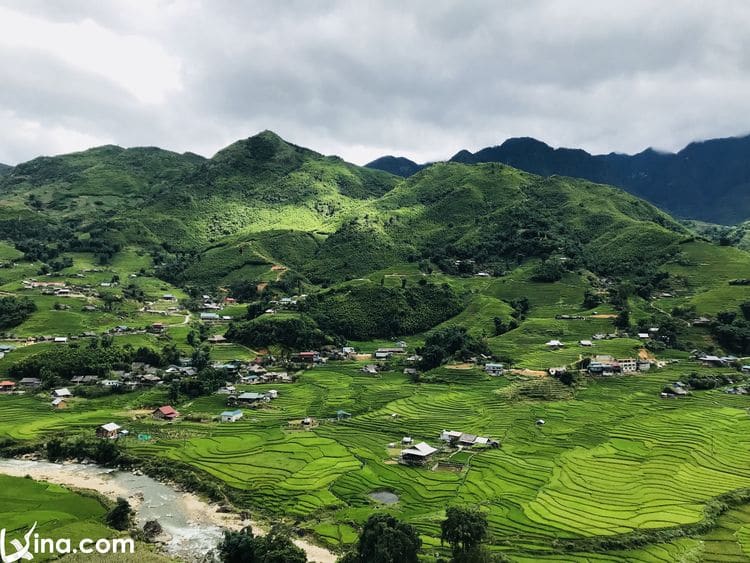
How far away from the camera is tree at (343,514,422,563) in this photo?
106ft

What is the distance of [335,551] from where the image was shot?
39531 millimetres

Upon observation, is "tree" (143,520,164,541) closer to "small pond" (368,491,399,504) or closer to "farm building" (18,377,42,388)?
"small pond" (368,491,399,504)

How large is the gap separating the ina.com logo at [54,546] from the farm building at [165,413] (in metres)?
29.8

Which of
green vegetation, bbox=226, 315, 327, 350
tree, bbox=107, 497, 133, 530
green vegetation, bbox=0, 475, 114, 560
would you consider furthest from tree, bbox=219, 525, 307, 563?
green vegetation, bbox=226, 315, 327, 350

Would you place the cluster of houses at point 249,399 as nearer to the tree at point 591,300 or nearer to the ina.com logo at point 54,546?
the ina.com logo at point 54,546

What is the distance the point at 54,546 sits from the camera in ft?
127

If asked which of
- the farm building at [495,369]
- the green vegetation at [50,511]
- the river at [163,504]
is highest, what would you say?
the farm building at [495,369]

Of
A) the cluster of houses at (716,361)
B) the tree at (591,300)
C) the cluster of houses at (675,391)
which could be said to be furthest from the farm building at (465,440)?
the tree at (591,300)

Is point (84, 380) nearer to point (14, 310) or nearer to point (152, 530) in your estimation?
point (14, 310)

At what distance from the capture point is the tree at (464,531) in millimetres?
33875

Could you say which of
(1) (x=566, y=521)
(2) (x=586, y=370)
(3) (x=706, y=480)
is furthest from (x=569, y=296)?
(1) (x=566, y=521)

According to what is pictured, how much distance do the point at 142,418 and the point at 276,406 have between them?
18.3 meters

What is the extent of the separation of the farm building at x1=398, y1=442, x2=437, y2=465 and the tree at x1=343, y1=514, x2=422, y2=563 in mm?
20456

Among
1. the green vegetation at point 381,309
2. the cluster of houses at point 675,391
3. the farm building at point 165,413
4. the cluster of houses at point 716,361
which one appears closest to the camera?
the farm building at point 165,413
